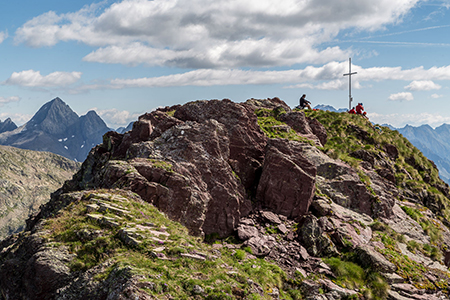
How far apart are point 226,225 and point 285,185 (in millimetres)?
6103

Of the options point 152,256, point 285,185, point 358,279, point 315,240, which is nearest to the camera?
point 152,256

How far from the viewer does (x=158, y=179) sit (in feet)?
70.2

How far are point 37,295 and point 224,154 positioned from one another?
54.2 feet

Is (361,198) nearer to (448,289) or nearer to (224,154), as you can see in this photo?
(448,289)

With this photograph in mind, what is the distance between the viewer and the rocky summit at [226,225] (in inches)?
524

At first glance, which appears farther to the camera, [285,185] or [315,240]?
[285,185]

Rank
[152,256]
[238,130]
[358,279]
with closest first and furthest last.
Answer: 1. [152,256]
2. [358,279]
3. [238,130]

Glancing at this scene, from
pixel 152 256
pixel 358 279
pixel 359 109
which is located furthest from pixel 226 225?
pixel 359 109

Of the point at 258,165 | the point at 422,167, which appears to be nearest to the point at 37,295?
the point at 258,165

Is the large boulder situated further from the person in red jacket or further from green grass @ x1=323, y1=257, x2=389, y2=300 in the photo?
the person in red jacket

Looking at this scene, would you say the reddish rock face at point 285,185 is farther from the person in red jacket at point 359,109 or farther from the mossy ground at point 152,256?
the person in red jacket at point 359,109

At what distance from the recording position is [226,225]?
23375 mm

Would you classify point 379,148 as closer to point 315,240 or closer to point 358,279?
point 315,240

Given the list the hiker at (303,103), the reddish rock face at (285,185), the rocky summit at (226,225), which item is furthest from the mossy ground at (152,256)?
the hiker at (303,103)
